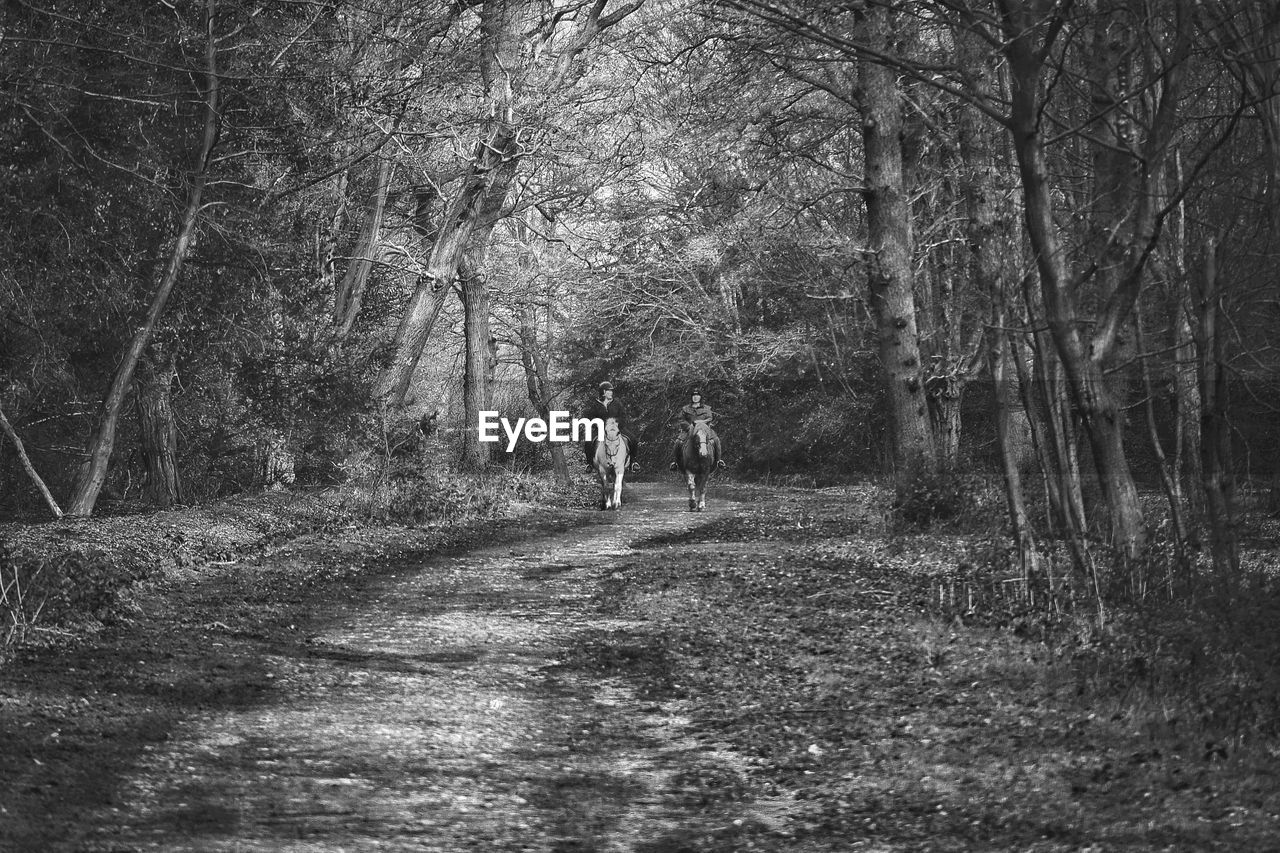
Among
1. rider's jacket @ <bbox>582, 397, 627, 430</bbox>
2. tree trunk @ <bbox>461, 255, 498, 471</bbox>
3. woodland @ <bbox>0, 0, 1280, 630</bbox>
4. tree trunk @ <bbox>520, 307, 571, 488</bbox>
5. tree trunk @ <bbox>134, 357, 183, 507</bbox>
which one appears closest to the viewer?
woodland @ <bbox>0, 0, 1280, 630</bbox>

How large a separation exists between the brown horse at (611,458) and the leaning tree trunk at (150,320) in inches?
403

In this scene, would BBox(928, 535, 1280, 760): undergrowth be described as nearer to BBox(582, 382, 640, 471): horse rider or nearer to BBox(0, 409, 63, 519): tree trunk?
BBox(0, 409, 63, 519): tree trunk

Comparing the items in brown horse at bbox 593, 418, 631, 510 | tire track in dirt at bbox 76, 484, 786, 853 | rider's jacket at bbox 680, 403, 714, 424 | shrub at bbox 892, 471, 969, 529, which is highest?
rider's jacket at bbox 680, 403, 714, 424

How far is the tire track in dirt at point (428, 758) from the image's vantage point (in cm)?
612

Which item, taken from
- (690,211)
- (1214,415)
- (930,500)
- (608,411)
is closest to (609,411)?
(608,411)

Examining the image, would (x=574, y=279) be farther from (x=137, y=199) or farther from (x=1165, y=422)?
(x=137, y=199)

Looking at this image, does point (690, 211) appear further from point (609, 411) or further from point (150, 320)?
point (150, 320)

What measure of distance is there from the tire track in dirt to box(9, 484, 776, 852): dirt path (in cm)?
2

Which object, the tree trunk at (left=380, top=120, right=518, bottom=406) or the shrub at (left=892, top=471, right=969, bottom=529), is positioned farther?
the tree trunk at (left=380, top=120, right=518, bottom=406)

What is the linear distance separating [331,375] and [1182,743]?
56.6 feet

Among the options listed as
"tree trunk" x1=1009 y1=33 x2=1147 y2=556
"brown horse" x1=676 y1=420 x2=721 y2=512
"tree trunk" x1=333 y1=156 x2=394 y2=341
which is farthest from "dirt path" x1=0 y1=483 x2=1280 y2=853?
"brown horse" x1=676 y1=420 x2=721 y2=512

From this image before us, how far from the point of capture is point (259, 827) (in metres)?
6.12

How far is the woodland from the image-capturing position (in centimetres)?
1155

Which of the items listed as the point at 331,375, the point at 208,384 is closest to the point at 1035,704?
the point at 331,375
